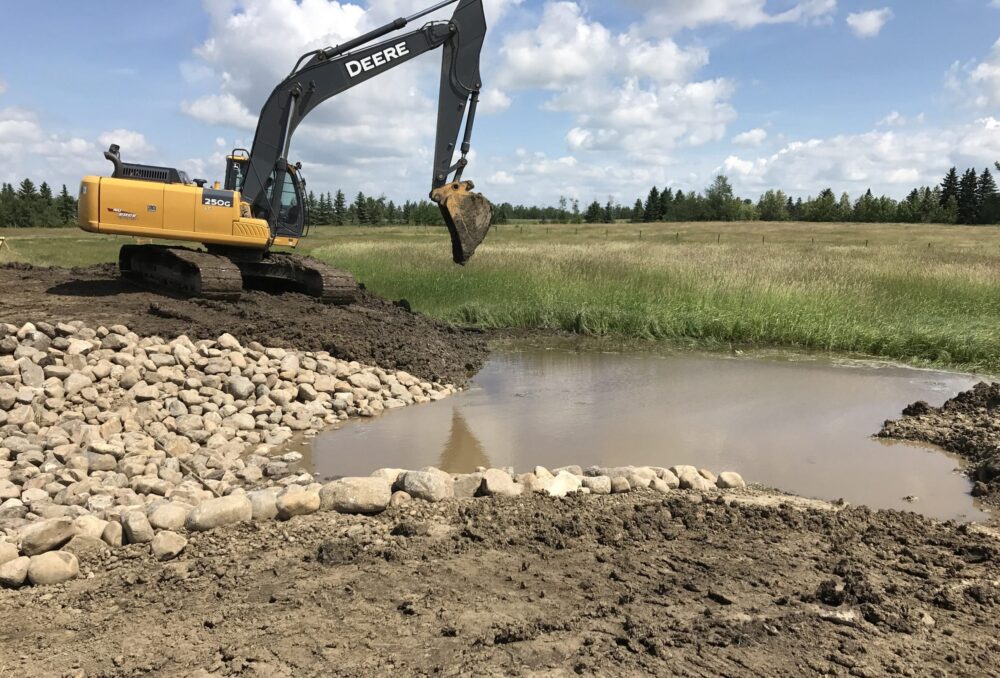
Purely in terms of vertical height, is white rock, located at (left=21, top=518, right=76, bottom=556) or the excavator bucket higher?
the excavator bucket

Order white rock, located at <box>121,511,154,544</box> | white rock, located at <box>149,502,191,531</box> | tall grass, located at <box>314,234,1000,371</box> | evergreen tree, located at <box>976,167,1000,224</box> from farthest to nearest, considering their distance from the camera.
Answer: evergreen tree, located at <box>976,167,1000,224</box>
tall grass, located at <box>314,234,1000,371</box>
white rock, located at <box>149,502,191,531</box>
white rock, located at <box>121,511,154,544</box>

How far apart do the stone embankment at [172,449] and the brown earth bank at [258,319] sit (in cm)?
36

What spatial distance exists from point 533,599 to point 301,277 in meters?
9.96

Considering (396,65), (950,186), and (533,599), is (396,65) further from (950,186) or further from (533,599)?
(950,186)

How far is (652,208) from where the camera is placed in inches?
4031

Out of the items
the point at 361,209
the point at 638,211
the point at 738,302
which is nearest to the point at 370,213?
the point at 361,209

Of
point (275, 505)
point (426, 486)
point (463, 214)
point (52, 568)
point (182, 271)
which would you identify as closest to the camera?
point (52, 568)

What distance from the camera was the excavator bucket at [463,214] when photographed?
36.8 feet

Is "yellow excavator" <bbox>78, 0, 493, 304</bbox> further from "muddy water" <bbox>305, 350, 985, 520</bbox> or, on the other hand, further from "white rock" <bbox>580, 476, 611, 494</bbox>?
"white rock" <bbox>580, 476, 611, 494</bbox>

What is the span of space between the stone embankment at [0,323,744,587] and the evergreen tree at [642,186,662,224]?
97059 millimetres

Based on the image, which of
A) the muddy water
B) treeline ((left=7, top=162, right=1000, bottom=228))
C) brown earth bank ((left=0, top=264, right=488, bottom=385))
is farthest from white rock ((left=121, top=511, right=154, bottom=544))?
treeline ((left=7, top=162, right=1000, bottom=228))

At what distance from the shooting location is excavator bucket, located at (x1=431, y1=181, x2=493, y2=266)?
11.2m

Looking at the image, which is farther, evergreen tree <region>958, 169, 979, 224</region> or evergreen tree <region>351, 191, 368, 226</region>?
evergreen tree <region>351, 191, 368, 226</region>

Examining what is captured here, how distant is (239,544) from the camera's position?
13.7 ft
